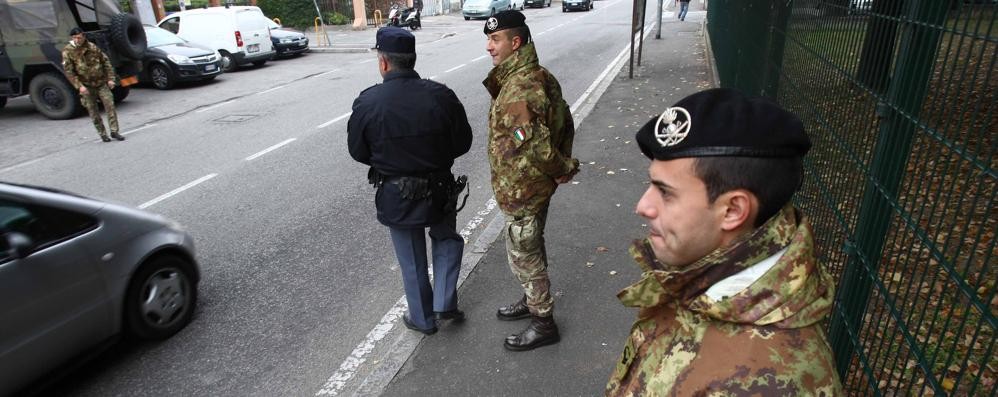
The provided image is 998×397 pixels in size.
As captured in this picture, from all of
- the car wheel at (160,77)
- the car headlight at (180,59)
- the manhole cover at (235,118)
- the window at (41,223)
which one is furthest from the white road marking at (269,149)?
the car wheel at (160,77)

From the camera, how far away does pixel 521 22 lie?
3.46 m

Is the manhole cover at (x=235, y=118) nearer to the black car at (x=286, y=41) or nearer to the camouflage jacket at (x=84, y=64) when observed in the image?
the camouflage jacket at (x=84, y=64)

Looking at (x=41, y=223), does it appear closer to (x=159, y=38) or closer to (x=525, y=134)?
(x=525, y=134)

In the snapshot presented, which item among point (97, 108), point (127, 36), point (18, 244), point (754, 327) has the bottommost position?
point (97, 108)

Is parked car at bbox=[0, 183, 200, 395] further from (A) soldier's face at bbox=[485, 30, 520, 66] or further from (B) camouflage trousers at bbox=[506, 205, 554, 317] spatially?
(A) soldier's face at bbox=[485, 30, 520, 66]

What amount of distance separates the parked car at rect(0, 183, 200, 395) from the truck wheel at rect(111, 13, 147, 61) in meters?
10.7

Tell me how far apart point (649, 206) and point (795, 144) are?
330 millimetres

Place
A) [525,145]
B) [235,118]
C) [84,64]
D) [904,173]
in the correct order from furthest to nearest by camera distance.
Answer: [235,118]
[84,64]
[525,145]
[904,173]

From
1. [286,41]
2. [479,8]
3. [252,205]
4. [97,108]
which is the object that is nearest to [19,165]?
[97,108]

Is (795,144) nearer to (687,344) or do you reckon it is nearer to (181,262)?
(687,344)

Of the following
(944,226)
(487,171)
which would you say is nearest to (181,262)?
(487,171)

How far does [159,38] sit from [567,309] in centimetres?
1551

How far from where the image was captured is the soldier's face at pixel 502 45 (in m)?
3.43

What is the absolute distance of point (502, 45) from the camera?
3443 millimetres
